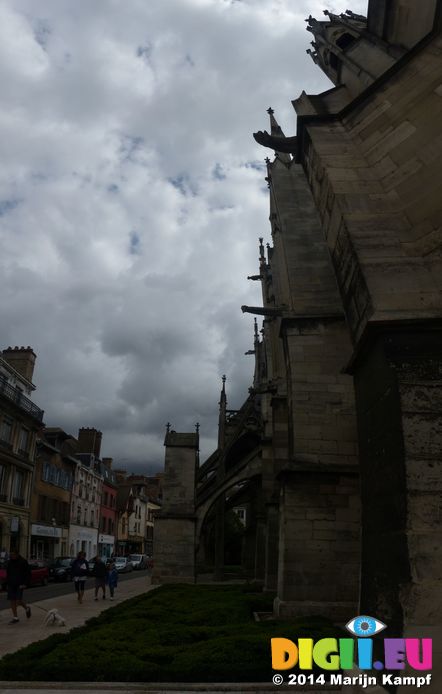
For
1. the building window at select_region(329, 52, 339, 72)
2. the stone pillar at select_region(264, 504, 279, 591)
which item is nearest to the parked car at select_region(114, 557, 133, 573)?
the stone pillar at select_region(264, 504, 279, 591)

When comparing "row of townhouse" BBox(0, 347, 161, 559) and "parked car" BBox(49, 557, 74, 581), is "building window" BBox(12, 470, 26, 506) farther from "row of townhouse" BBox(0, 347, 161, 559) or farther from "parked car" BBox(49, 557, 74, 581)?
"parked car" BBox(49, 557, 74, 581)

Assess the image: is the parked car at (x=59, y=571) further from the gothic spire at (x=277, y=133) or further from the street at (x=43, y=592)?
the gothic spire at (x=277, y=133)

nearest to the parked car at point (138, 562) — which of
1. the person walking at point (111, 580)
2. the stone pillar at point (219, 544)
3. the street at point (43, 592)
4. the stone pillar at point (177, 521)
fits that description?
the street at point (43, 592)

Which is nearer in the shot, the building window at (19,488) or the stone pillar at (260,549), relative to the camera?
the stone pillar at (260,549)

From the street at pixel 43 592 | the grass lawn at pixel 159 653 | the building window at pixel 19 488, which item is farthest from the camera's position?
the building window at pixel 19 488

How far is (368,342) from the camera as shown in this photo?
4.92 meters

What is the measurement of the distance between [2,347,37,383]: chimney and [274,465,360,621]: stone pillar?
31.2 meters

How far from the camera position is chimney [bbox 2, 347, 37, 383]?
119 ft

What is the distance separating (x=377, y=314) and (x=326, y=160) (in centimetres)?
297

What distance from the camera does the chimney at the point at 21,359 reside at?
36344 millimetres

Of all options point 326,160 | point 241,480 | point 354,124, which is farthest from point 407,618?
point 241,480

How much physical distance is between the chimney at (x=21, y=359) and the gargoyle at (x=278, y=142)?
31.6 meters

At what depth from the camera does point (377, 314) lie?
15.5 ft

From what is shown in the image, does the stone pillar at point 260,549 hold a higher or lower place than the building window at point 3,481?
lower
